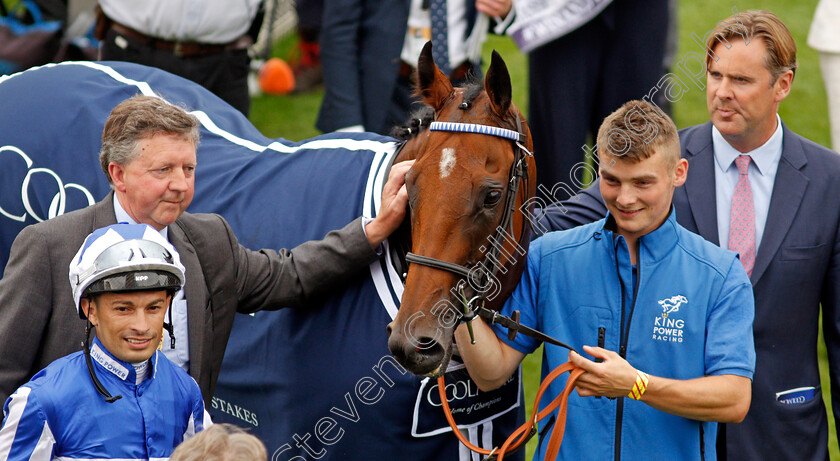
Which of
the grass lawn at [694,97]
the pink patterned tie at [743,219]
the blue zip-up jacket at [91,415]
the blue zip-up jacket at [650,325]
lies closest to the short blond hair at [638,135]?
the blue zip-up jacket at [650,325]

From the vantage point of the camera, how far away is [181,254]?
8.90 ft

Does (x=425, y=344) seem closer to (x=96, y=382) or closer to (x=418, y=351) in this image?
(x=418, y=351)

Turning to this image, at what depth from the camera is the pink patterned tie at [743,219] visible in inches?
119

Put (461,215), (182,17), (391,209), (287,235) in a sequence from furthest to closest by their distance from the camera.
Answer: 1. (182,17)
2. (287,235)
3. (391,209)
4. (461,215)

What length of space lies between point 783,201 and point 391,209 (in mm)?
1243

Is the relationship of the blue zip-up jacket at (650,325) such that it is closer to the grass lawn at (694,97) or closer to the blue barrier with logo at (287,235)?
the blue barrier with logo at (287,235)

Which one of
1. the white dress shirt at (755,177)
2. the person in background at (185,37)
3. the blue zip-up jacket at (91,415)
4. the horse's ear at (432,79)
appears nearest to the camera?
the blue zip-up jacket at (91,415)

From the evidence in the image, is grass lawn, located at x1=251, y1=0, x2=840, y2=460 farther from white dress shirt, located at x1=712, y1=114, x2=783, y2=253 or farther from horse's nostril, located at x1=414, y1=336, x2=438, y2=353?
horse's nostril, located at x1=414, y1=336, x2=438, y2=353

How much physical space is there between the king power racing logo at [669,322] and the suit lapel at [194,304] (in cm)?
124

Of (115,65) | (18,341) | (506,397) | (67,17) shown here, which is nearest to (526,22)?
(115,65)

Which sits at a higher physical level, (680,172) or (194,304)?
(680,172)

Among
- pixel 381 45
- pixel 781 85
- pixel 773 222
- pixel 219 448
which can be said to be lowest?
pixel 219 448

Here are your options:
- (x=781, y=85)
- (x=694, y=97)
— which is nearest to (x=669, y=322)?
(x=781, y=85)

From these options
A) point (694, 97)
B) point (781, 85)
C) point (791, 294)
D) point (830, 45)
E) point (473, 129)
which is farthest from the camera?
point (694, 97)
